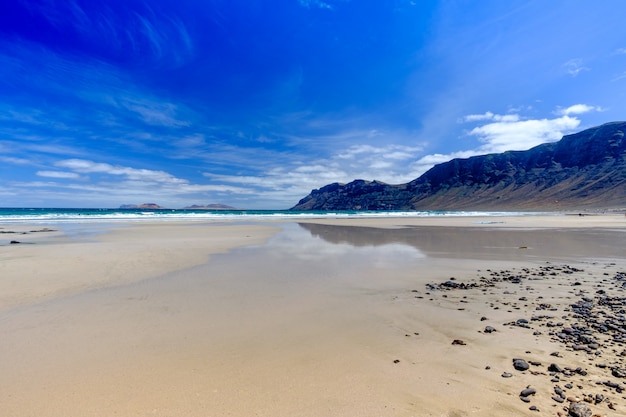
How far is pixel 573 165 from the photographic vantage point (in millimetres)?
137125

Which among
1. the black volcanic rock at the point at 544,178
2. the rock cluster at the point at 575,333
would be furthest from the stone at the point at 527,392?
the black volcanic rock at the point at 544,178

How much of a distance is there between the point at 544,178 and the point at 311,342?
172m

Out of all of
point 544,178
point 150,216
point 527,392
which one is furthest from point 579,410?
point 544,178

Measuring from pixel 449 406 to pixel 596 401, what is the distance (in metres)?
1.44

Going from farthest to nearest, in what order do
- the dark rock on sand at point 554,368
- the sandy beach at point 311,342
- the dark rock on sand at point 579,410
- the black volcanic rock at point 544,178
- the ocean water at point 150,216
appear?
the black volcanic rock at point 544,178 < the ocean water at point 150,216 < the dark rock on sand at point 554,368 < the sandy beach at point 311,342 < the dark rock on sand at point 579,410

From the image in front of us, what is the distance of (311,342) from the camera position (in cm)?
468

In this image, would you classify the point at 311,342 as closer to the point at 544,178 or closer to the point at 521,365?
the point at 521,365

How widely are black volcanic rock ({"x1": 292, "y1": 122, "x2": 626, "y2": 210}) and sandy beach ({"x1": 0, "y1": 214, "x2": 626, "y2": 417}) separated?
118983 mm

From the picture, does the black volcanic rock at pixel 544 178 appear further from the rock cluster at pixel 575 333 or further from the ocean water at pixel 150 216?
the rock cluster at pixel 575 333

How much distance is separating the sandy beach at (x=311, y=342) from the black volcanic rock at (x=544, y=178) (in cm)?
11898

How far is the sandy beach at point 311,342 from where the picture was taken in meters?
3.20

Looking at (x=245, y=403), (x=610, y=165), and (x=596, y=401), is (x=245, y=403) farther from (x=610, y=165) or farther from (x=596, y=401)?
(x=610, y=165)

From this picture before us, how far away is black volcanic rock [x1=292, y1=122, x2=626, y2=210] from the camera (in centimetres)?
11062

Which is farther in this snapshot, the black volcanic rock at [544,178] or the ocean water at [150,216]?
the black volcanic rock at [544,178]
